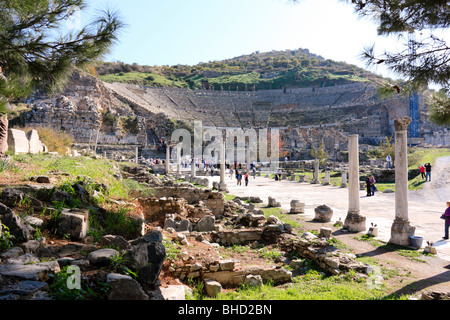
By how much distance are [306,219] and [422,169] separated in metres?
15.4

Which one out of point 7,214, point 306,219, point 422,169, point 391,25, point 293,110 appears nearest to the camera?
point 7,214

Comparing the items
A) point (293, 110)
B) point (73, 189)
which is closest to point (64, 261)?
point (73, 189)

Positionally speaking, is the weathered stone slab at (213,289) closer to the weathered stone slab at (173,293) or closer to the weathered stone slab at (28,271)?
the weathered stone slab at (173,293)

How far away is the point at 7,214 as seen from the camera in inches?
144

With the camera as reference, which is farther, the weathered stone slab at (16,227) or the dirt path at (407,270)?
the dirt path at (407,270)

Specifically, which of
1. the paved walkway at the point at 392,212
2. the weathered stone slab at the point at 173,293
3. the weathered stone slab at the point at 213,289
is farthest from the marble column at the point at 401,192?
the weathered stone slab at the point at 173,293

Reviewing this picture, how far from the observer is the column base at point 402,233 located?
724 centimetres

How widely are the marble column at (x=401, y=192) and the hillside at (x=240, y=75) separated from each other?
77.7m

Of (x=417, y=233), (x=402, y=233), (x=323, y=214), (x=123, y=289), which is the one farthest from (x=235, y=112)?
(x=123, y=289)

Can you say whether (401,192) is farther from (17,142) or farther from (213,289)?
(17,142)

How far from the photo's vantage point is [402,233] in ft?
23.9

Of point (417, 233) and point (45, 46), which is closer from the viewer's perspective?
point (45, 46)

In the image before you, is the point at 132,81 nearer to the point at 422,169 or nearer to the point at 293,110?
the point at 293,110

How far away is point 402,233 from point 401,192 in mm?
1191
